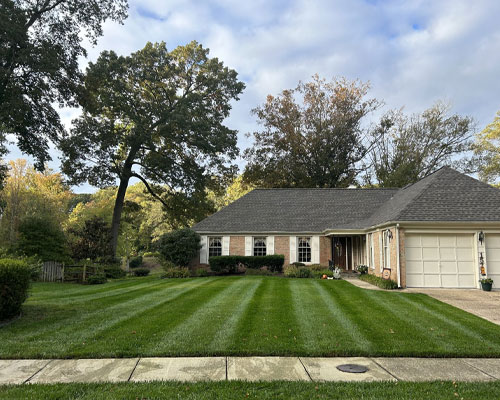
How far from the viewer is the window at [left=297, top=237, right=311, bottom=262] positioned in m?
23.0

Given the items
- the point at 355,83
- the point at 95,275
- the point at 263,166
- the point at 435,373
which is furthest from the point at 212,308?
the point at 355,83

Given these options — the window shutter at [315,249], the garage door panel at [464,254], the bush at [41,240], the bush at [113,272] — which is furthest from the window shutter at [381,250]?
the bush at [41,240]

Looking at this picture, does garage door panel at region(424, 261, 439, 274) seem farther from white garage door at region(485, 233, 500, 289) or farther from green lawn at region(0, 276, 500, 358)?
green lawn at region(0, 276, 500, 358)

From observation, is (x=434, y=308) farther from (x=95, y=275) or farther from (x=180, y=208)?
(x=180, y=208)

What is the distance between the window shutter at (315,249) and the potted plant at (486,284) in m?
10.1

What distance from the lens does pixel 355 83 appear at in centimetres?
3878

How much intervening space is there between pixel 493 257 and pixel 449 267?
177 cm

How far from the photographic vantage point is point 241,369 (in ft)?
17.3

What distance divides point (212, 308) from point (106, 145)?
19.5 meters

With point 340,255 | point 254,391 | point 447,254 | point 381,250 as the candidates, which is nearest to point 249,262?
point 340,255

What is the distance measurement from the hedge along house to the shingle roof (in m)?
0.04

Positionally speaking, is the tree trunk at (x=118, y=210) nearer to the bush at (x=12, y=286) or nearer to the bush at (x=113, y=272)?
the bush at (x=113, y=272)

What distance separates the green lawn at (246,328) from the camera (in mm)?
6137

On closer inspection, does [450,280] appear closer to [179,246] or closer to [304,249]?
[304,249]
